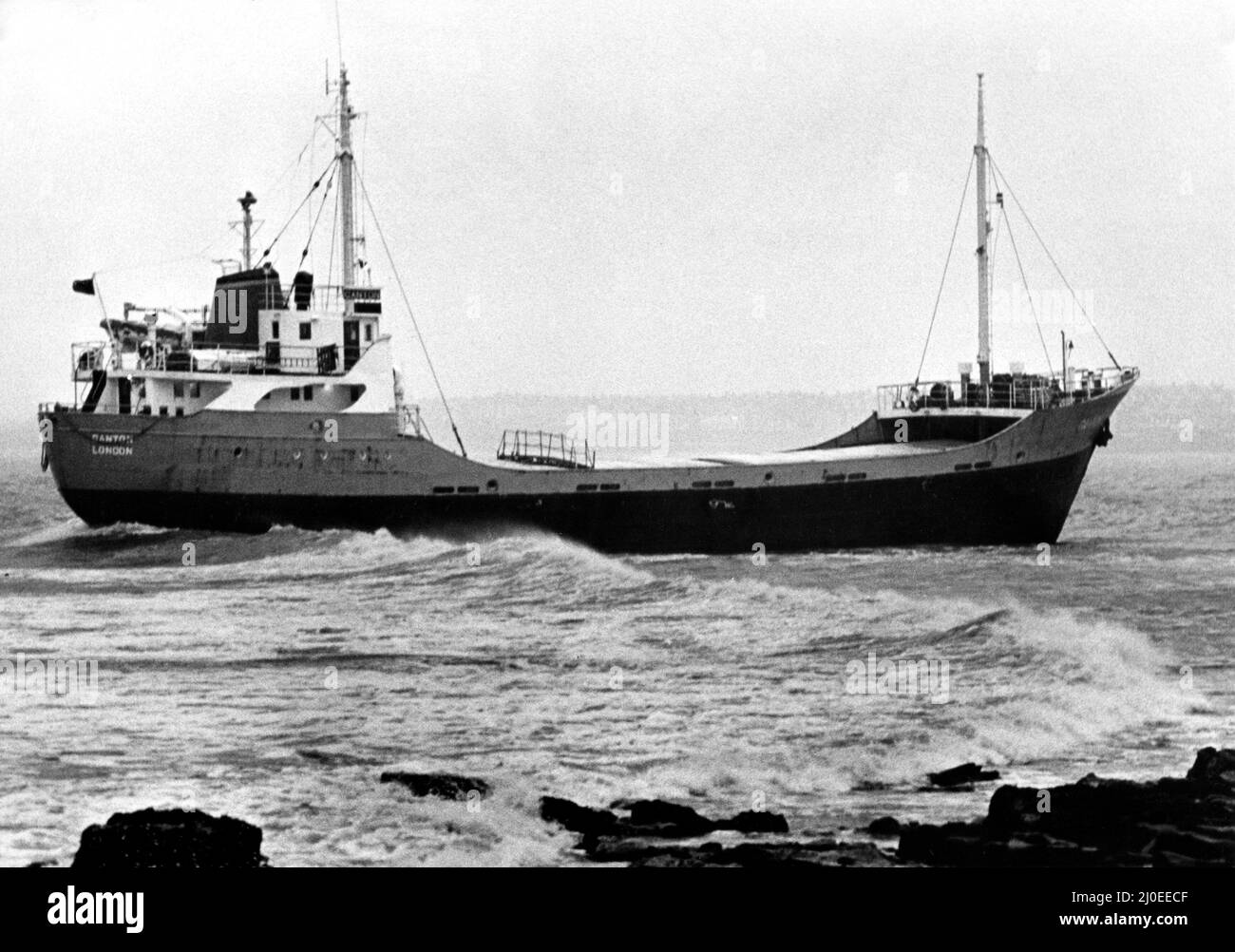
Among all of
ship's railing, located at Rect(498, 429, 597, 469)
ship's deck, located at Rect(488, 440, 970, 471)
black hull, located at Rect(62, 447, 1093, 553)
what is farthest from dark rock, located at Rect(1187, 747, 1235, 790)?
ship's railing, located at Rect(498, 429, 597, 469)

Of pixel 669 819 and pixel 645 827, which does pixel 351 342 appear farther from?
pixel 645 827

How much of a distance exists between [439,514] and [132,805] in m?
18.3

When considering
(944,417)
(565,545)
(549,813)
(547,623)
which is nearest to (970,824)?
(549,813)

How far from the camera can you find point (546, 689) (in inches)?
771

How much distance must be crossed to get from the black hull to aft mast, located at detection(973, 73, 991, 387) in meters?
2.50

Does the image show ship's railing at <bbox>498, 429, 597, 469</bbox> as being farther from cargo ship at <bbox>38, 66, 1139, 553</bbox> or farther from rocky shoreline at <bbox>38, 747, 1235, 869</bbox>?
rocky shoreline at <bbox>38, 747, 1235, 869</bbox>

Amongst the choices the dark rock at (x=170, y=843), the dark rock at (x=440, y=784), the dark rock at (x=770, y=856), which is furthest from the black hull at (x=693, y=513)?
the dark rock at (x=770, y=856)

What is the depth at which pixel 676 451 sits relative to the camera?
41.4 meters

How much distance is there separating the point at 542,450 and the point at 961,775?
20.4m

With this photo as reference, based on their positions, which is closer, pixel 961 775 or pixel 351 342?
pixel 961 775

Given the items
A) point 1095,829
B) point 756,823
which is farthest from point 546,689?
point 1095,829

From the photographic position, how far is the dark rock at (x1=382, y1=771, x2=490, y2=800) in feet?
51.2

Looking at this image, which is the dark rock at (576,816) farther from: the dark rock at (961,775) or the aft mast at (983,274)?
the aft mast at (983,274)
